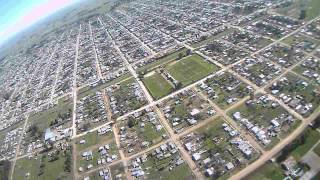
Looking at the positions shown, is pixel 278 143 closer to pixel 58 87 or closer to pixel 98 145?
pixel 98 145

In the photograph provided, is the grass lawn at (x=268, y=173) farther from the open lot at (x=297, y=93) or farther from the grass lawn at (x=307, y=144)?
the open lot at (x=297, y=93)

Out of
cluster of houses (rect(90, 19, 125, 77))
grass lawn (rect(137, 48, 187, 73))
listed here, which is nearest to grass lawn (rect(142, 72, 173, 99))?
grass lawn (rect(137, 48, 187, 73))

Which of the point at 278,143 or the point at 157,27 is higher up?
the point at 278,143

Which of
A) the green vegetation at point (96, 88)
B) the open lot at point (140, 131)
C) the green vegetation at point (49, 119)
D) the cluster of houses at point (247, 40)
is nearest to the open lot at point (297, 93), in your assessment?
the cluster of houses at point (247, 40)

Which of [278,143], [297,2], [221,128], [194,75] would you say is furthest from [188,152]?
[297,2]

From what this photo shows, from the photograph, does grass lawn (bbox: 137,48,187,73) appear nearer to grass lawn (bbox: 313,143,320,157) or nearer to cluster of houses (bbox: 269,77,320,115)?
cluster of houses (bbox: 269,77,320,115)

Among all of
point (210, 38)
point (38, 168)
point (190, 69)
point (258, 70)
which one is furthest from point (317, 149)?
point (210, 38)

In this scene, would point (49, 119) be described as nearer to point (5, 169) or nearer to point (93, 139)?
point (5, 169)
